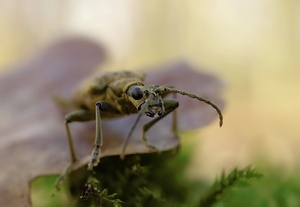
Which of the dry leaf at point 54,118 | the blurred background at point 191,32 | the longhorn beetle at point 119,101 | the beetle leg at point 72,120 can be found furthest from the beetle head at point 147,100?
the blurred background at point 191,32

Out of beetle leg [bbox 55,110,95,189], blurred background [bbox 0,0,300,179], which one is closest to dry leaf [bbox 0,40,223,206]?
beetle leg [bbox 55,110,95,189]

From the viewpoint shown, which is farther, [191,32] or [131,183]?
[191,32]

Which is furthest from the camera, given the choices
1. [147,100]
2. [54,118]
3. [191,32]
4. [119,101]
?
[191,32]

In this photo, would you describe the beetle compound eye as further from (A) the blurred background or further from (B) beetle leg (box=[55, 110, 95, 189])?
(A) the blurred background

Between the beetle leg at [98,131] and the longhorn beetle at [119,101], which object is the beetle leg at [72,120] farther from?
the beetle leg at [98,131]

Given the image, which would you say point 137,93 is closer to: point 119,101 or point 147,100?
point 147,100

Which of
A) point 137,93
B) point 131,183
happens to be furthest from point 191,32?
point 131,183

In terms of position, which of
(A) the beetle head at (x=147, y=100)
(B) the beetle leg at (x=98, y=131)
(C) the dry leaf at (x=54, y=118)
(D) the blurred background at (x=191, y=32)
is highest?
(A) the beetle head at (x=147, y=100)

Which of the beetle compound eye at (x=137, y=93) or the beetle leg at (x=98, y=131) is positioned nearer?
the beetle leg at (x=98, y=131)

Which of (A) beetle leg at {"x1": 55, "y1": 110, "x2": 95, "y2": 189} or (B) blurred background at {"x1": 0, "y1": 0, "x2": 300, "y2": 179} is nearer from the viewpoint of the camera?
(A) beetle leg at {"x1": 55, "y1": 110, "x2": 95, "y2": 189}
